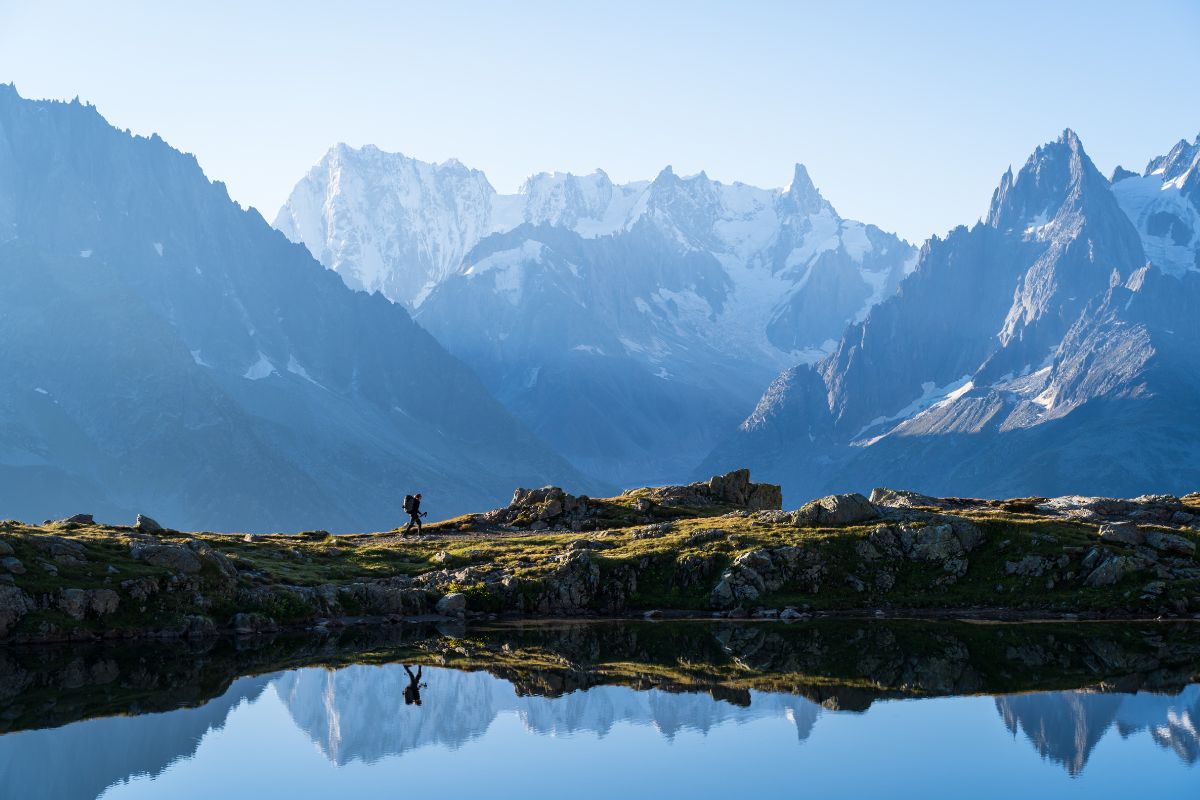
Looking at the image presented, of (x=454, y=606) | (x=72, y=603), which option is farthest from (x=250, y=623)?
(x=454, y=606)

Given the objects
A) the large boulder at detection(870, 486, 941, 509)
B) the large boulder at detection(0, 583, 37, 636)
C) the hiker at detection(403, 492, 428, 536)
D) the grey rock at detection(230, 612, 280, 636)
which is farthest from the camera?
the large boulder at detection(870, 486, 941, 509)

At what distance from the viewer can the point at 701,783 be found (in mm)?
49312

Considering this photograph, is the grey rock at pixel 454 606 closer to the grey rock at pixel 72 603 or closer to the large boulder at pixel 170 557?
the large boulder at pixel 170 557

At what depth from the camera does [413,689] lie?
213ft

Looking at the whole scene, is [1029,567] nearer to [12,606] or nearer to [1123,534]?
[1123,534]

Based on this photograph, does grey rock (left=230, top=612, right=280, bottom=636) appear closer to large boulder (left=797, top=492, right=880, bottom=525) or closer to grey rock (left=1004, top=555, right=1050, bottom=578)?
large boulder (left=797, top=492, right=880, bottom=525)

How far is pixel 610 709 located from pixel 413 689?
10.6 meters

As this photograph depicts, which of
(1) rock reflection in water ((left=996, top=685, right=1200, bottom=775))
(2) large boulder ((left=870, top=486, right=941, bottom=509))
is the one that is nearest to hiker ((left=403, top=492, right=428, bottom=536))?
(2) large boulder ((left=870, top=486, right=941, bottom=509))

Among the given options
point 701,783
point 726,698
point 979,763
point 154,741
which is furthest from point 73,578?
point 979,763

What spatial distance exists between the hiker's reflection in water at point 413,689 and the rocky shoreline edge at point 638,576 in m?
20.1

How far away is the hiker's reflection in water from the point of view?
2477 inches

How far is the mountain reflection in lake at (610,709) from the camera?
5006cm

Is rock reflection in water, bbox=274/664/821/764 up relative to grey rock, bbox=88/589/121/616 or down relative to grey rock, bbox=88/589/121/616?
down

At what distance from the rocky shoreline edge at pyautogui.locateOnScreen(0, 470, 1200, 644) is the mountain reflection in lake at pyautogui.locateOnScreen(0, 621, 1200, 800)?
5.40m
